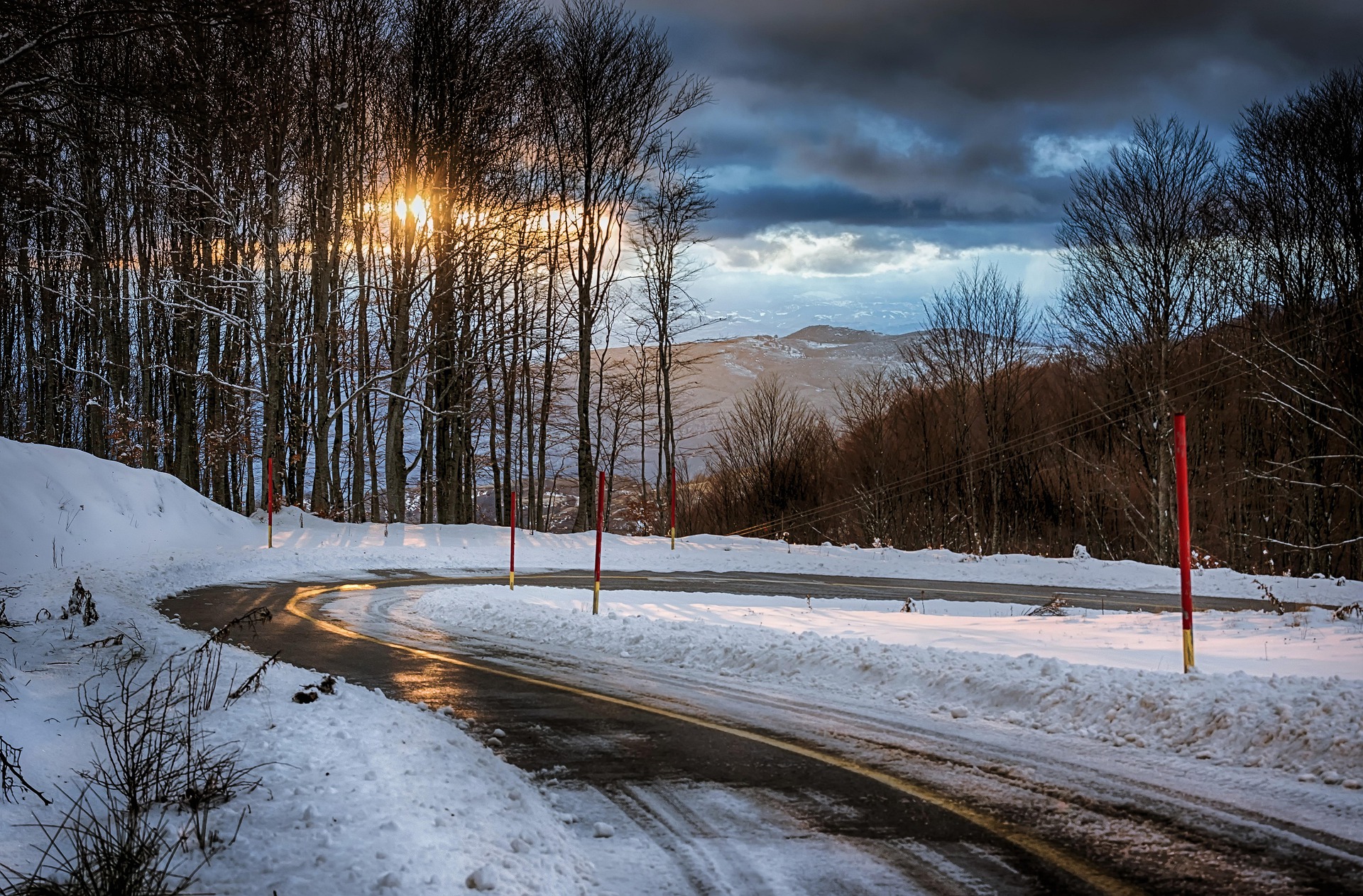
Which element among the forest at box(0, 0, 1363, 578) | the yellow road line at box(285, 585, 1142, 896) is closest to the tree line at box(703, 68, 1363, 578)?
the forest at box(0, 0, 1363, 578)

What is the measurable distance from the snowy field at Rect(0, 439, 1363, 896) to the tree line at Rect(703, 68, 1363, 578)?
12.1 metres

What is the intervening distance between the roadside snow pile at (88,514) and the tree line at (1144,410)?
79.0ft

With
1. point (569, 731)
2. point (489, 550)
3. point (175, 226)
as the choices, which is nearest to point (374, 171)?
point (175, 226)

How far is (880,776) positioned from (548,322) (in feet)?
112

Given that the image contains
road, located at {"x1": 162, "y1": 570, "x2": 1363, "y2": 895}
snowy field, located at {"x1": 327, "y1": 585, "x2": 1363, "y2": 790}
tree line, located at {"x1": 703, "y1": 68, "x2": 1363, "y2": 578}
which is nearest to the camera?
road, located at {"x1": 162, "y1": 570, "x2": 1363, "y2": 895}

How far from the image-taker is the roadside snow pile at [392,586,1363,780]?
652 cm

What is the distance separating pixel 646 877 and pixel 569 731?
3.18 meters

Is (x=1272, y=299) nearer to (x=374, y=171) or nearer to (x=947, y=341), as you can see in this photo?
(x=947, y=341)

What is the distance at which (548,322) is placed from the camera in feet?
128

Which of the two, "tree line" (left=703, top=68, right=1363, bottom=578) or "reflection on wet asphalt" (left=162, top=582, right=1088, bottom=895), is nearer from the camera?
"reflection on wet asphalt" (left=162, top=582, right=1088, bottom=895)

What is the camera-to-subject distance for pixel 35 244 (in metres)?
39.1

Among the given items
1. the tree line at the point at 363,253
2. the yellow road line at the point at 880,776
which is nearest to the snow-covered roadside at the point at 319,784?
the yellow road line at the point at 880,776

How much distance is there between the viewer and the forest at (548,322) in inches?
1184

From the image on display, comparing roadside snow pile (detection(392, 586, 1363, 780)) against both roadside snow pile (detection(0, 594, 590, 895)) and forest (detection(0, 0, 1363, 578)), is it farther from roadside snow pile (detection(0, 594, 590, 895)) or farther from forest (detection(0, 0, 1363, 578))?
forest (detection(0, 0, 1363, 578))
